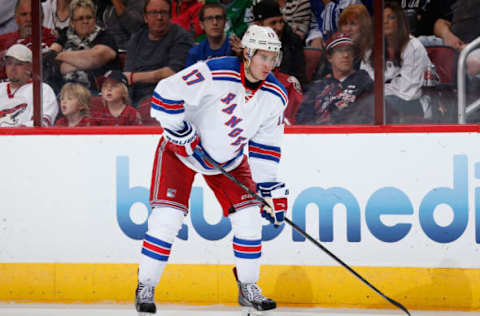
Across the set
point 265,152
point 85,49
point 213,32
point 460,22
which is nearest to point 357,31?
point 460,22

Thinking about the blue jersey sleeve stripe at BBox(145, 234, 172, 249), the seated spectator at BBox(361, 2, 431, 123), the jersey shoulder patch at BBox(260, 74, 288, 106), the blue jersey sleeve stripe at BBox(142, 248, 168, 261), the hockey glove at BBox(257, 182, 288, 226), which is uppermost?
the seated spectator at BBox(361, 2, 431, 123)

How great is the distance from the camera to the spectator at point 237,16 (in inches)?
154

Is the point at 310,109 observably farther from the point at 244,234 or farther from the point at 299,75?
the point at 244,234

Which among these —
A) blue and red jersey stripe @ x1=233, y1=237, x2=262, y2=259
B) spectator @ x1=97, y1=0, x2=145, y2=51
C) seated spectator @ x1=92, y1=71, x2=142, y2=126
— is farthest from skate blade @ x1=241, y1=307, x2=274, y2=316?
spectator @ x1=97, y1=0, x2=145, y2=51

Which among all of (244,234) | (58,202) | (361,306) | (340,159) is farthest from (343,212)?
(58,202)

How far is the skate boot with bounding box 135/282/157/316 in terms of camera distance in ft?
9.42

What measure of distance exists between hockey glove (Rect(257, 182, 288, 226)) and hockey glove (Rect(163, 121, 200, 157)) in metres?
0.42

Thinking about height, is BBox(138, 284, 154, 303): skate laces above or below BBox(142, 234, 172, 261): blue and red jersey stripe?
below

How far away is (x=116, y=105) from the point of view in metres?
3.95

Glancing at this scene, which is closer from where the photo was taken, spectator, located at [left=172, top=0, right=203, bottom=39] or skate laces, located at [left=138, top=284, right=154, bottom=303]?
skate laces, located at [left=138, top=284, right=154, bottom=303]

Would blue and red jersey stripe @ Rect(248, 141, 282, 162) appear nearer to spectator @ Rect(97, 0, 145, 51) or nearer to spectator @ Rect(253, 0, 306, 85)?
spectator @ Rect(253, 0, 306, 85)

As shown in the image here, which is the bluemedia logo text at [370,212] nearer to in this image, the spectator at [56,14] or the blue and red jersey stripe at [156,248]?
the blue and red jersey stripe at [156,248]

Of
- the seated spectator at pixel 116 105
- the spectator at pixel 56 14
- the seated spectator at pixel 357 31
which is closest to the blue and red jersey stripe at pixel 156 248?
the seated spectator at pixel 116 105

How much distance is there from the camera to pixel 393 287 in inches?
138
